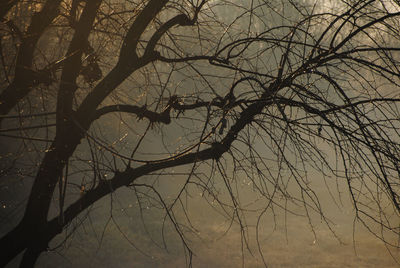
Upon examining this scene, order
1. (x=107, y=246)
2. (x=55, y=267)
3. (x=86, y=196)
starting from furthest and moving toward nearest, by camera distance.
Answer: (x=107, y=246) → (x=55, y=267) → (x=86, y=196)

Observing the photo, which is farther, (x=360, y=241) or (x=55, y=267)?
(x=360, y=241)

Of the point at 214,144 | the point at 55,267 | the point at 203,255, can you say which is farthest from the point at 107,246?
the point at 214,144

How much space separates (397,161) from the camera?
255cm

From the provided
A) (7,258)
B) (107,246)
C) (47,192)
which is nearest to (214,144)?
(47,192)

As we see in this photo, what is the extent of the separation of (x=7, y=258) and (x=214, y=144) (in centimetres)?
225

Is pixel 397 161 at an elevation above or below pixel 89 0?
below

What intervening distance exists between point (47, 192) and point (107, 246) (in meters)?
10.1

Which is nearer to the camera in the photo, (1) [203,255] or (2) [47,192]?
(2) [47,192]

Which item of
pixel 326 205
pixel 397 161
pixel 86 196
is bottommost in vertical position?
pixel 397 161

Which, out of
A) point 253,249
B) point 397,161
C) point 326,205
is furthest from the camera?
point 326,205

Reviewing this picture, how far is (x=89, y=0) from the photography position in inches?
142

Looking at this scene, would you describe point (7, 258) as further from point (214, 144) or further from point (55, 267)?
point (55, 267)

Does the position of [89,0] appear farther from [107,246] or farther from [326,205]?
[326,205]

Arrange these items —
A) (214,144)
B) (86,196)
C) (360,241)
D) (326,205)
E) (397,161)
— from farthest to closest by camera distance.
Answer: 1. (326,205)
2. (360,241)
3. (86,196)
4. (214,144)
5. (397,161)
